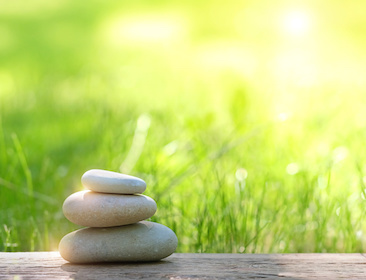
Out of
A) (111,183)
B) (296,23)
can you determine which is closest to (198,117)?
(111,183)

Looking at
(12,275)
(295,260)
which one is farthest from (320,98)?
(12,275)

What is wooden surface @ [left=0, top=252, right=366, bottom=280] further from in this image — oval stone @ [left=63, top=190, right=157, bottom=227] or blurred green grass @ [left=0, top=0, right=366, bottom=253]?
blurred green grass @ [left=0, top=0, right=366, bottom=253]

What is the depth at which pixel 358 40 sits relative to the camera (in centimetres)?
714

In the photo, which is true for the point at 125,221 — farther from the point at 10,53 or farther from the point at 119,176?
the point at 10,53

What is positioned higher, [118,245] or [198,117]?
[198,117]

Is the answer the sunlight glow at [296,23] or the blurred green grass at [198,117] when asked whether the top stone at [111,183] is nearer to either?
the blurred green grass at [198,117]

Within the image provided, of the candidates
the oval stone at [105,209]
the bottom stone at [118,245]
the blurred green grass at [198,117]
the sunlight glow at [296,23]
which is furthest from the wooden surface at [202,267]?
the sunlight glow at [296,23]

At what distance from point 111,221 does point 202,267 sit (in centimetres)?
32

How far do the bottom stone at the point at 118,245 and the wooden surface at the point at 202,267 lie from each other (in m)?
→ 0.03

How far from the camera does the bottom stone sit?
1.75 meters

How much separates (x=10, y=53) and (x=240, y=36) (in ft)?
10.3

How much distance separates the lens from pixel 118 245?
1.75 metres

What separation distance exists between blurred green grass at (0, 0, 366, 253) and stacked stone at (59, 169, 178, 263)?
0.36 meters

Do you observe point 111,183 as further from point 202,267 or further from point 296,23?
point 296,23
